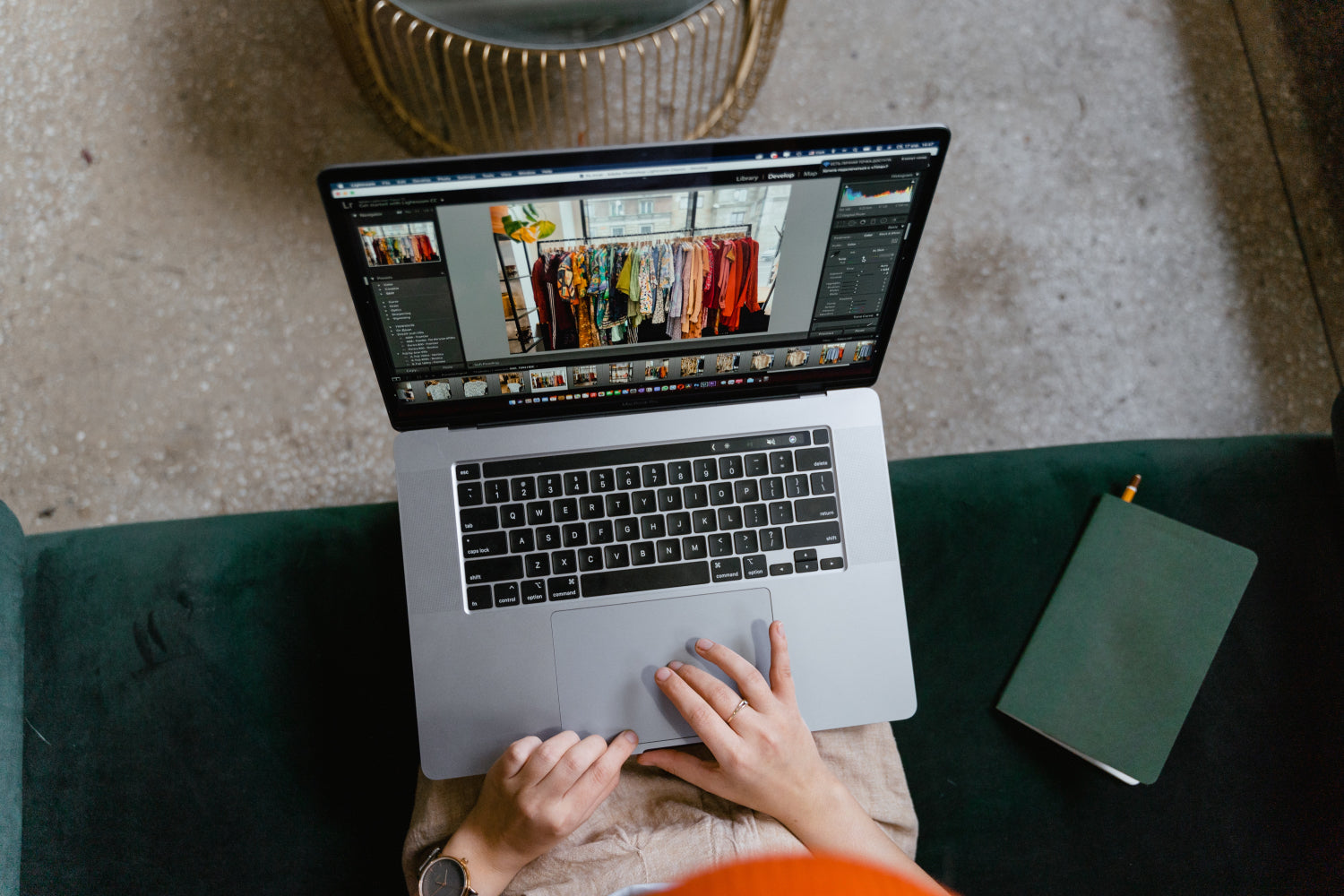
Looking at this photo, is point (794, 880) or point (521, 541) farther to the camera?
point (521, 541)

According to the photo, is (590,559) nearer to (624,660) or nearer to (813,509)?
(624,660)

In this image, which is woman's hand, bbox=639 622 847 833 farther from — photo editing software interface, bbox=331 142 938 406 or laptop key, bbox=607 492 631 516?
photo editing software interface, bbox=331 142 938 406

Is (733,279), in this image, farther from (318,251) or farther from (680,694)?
(318,251)

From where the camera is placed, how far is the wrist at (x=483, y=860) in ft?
2.63

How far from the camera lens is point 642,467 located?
33.8 inches

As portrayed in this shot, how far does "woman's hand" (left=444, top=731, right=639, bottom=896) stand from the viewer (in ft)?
2.50

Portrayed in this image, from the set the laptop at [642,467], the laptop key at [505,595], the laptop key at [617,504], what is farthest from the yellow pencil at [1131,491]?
the laptop key at [505,595]

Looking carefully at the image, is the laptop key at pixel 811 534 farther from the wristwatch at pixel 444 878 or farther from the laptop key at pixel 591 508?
the wristwatch at pixel 444 878

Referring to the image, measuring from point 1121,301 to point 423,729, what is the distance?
133 centimetres

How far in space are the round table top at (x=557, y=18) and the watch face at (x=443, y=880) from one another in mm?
1054

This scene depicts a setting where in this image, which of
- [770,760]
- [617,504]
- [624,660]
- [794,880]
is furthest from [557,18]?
[794,880]

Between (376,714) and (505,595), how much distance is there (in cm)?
24

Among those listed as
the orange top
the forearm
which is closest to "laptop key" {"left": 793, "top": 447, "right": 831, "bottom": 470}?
the forearm

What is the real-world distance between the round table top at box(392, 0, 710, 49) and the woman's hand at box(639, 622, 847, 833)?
2.93 feet
